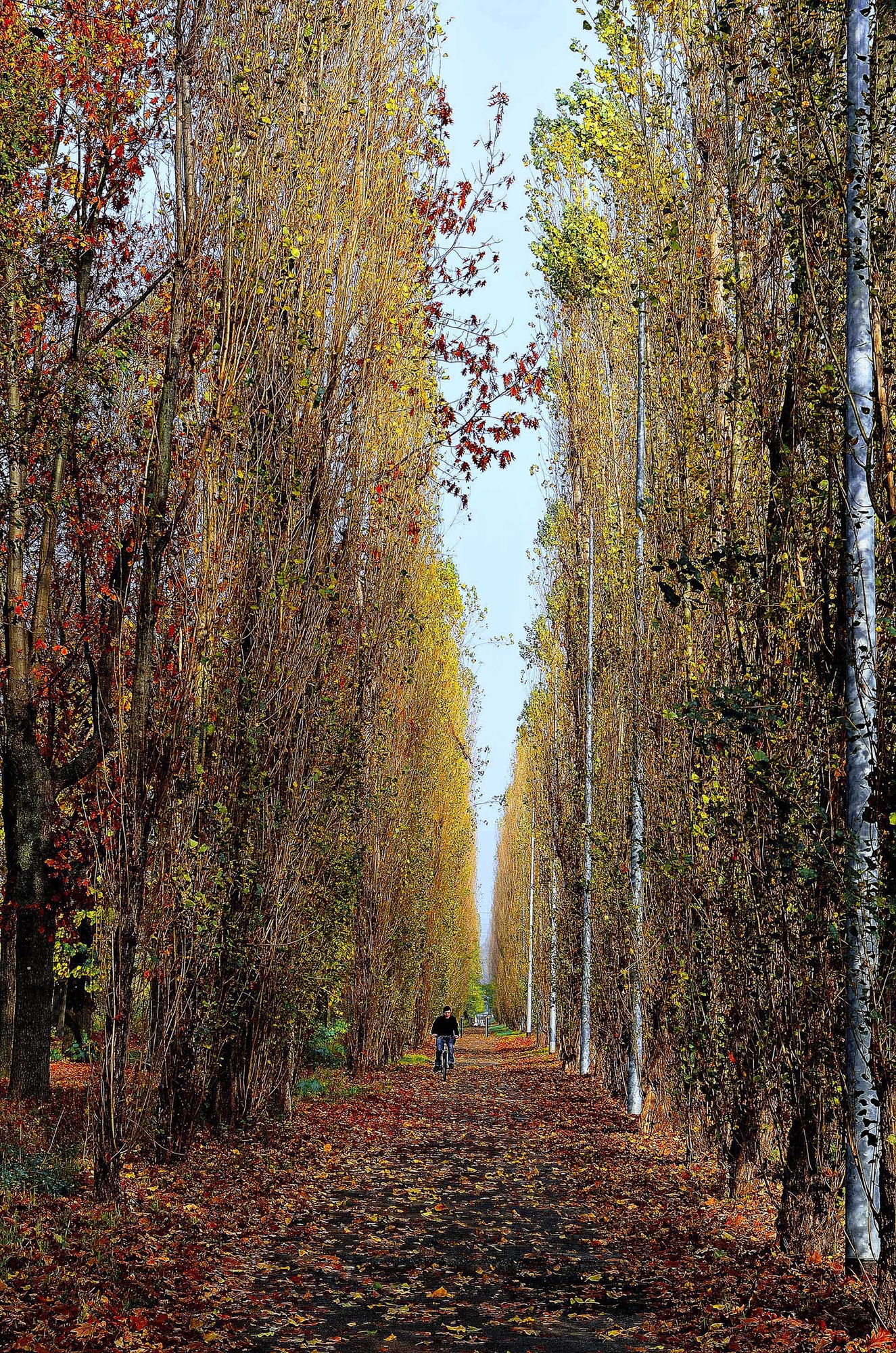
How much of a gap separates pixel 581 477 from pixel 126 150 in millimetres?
10992

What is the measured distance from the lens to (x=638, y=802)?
14.9 meters

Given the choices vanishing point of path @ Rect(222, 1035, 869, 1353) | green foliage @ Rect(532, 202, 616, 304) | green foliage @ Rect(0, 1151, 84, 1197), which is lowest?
vanishing point of path @ Rect(222, 1035, 869, 1353)

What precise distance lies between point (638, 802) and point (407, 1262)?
8.14m

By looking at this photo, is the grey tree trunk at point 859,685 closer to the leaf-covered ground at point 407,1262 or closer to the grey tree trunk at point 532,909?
the leaf-covered ground at point 407,1262

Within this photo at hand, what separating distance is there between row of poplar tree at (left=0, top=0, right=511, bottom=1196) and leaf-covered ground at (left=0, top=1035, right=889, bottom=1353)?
87 centimetres

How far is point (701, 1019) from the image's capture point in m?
9.63

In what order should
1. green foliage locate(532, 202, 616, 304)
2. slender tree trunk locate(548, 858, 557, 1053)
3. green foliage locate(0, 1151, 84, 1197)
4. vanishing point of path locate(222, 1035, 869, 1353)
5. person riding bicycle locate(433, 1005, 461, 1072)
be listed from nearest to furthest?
vanishing point of path locate(222, 1035, 869, 1353), green foliage locate(0, 1151, 84, 1197), green foliage locate(532, 202, 616, 304), person riding bicycle locate(433, 1005, 461, 1072), slender tree trunk locate(548, 858, 557, 1053)

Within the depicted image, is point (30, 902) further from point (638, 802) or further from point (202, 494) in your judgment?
point (638, 802)

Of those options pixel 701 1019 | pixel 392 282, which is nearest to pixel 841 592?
pixel 701 1019

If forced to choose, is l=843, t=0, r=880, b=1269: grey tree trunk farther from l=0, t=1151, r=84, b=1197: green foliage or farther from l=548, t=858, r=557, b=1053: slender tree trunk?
l=548, t=858, r=557, b=1053: slender tree trunk

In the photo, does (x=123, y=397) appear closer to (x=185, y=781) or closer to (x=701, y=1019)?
(x=185, y=781)

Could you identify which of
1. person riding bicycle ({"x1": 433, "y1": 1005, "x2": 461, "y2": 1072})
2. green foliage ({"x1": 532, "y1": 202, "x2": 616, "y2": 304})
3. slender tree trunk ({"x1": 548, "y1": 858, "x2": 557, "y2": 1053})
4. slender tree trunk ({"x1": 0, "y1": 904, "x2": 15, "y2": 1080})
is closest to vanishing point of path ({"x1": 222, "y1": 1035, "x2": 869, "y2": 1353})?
slender tree trunk ({"x1": 0, "y1": 904, "x2": 15, "y2": 1080})

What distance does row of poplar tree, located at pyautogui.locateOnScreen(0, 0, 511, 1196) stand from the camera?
8.81 m

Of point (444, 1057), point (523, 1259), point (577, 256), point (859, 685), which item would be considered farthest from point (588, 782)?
point (859, 685)
